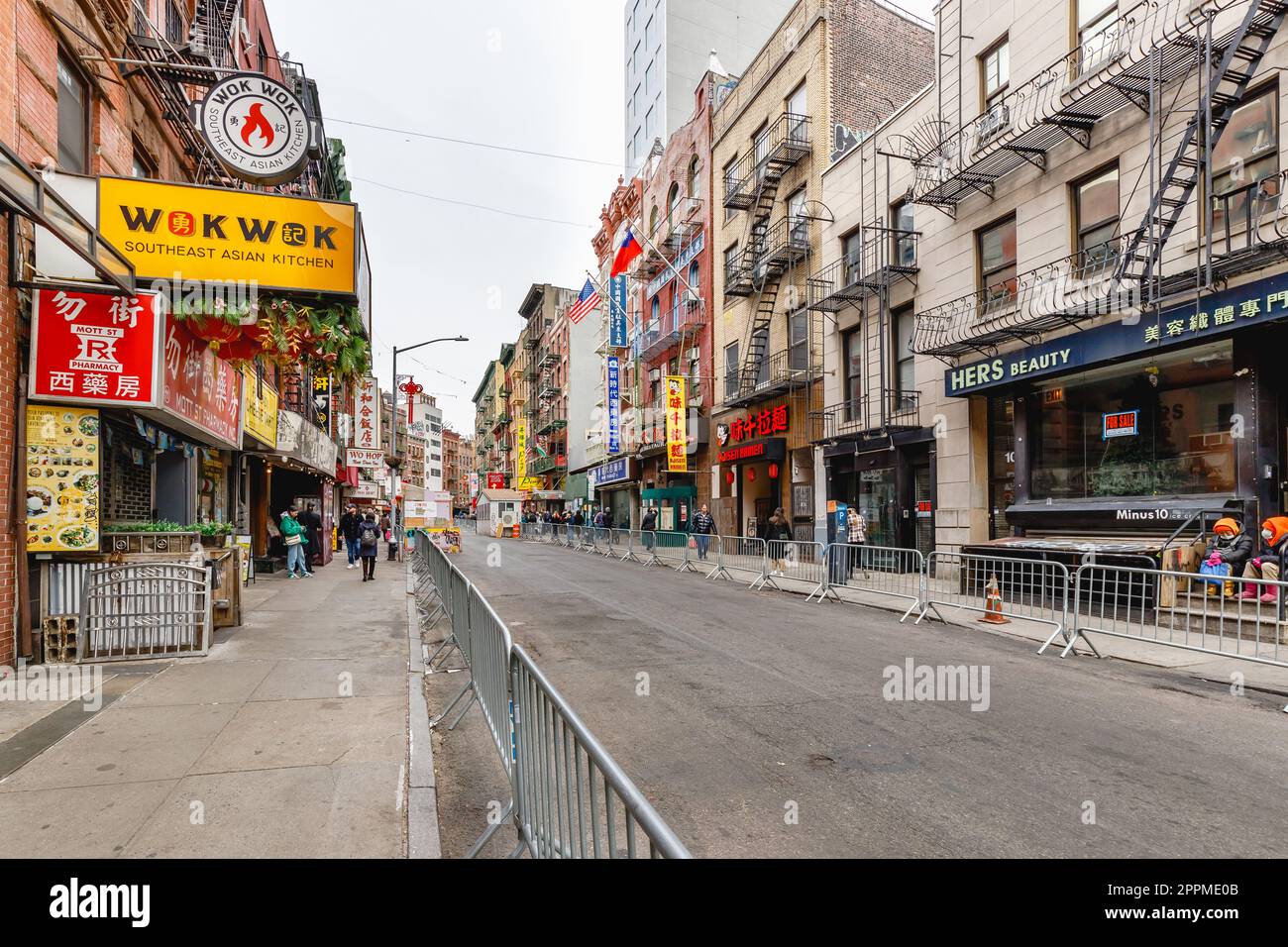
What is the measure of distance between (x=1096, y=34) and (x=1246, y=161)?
12.2ft

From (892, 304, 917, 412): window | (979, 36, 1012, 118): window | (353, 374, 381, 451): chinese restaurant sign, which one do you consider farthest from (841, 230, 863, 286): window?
(353, 374, 381, 451): chinese restaurant sign

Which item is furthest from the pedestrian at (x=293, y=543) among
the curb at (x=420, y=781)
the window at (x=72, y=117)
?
the curb at (x=420, y=781)

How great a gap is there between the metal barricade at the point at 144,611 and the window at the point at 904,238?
16652 mm

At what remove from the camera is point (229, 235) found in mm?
8172

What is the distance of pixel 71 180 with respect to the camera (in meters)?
7.73

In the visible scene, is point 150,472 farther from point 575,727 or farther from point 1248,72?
point 1248,72

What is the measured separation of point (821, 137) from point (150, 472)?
20.1m

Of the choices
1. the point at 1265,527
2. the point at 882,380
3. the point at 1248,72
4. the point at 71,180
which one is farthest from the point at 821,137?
the point at 71,180

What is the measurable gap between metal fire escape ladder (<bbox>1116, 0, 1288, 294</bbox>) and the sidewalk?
12.4 meters

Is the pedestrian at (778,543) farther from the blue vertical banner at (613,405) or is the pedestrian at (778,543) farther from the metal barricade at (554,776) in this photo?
the blue vertical banner at (613,405)

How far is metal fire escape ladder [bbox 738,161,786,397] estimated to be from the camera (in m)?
24.9

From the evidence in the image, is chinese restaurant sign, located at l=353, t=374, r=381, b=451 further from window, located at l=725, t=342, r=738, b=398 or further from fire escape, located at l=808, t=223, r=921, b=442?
fire escape, located at l=808, t=223, r=921, b=442

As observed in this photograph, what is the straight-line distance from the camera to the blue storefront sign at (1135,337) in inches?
396

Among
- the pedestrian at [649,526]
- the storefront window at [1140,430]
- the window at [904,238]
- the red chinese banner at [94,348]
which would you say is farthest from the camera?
the pedestrian at [649,526]
